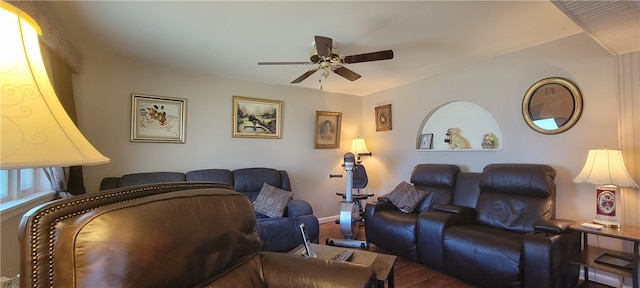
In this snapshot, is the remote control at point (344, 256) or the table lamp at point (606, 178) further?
the table lamp at point (606, 178)

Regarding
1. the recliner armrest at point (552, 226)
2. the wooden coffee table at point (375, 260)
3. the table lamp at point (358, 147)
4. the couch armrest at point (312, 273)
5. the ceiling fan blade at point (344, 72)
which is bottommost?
the wooden coffee table at point (375, 260)

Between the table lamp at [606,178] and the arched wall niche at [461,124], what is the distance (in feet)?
3.38

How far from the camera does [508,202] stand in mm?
2812

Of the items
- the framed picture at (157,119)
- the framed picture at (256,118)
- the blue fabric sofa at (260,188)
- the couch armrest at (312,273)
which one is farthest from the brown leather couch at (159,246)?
the framed picture at (256,118)

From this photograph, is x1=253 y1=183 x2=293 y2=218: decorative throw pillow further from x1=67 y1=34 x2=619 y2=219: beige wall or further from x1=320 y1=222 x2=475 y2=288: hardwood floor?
x1=320 y1=222 x2=475 y2=288: hardwood floor

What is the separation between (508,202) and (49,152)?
3.34 metres

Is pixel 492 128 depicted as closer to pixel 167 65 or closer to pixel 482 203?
pixel 482 203

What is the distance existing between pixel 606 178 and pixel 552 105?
0.94 meters

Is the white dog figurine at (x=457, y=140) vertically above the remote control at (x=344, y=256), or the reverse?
the white dog figurine at (x=457, y=140)

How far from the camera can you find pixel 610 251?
2.34 m

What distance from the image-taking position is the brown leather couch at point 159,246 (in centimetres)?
79

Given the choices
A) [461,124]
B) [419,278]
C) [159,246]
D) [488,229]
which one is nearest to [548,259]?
[488,229]

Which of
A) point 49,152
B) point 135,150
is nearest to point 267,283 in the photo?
point 49,152

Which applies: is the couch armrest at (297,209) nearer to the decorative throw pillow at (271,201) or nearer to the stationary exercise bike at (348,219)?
the decorative throw pillow at (271,201)
